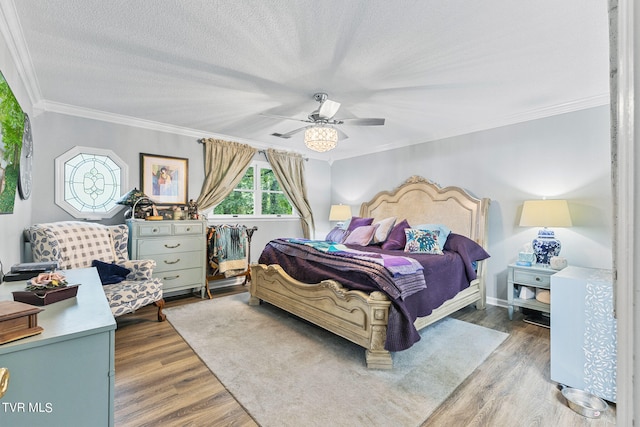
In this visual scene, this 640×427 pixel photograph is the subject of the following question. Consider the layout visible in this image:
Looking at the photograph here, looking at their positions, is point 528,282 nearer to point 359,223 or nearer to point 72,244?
point 359,223

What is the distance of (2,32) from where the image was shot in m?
1.87

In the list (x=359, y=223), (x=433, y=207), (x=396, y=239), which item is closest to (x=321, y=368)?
(x=396, y=239)

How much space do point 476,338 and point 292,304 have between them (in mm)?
1856

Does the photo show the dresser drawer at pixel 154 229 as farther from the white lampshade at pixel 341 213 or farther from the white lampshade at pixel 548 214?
the white lampshade at pixel 548 214

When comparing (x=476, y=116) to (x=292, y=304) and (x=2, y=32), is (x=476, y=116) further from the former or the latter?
(x=2, y=32)

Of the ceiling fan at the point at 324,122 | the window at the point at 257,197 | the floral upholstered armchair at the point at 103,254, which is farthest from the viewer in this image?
the window at the point at 257,197

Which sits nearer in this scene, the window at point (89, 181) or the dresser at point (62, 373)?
the dresser at point (62, 373)

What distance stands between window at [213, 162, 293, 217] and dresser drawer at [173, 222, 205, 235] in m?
0.79

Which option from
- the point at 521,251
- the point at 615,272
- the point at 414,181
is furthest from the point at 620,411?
the point at 414,181

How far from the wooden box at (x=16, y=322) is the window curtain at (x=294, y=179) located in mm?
4372

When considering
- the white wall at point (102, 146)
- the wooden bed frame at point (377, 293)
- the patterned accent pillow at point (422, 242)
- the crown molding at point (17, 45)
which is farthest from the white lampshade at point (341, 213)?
the crown molding at point (17, 45)

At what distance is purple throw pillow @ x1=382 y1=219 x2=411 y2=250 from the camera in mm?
3781

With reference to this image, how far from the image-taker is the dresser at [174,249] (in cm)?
348

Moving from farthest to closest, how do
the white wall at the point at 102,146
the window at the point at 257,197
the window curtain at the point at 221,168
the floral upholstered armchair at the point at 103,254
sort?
the window at the point at 257,197 → the window curtain at the point at 221,168 → the white wall at the point at 102,146 → the floral upholstered armchair at the point at 103,254
